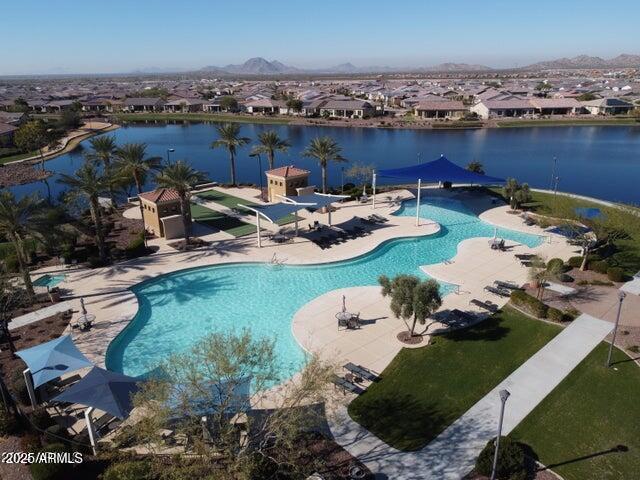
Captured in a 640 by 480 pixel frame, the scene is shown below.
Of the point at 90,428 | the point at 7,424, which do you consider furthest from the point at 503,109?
the point at 7,424

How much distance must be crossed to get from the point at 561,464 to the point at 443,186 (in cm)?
3851

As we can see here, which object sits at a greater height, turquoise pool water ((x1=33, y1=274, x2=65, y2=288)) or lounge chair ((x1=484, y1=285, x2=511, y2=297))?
turquoise pool water ((x1=33, y1=274, x2=65, y2=288))

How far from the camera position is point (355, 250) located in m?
33.6

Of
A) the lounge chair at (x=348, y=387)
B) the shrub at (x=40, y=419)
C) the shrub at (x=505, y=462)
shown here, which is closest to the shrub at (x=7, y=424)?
the shrub at (x=40, y=419)

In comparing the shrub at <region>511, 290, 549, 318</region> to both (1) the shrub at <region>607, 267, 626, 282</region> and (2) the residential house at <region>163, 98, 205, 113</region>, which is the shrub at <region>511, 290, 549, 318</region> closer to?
(1) the shrub at <region>607, 267, 626, 282</region>

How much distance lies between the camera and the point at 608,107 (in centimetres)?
12100

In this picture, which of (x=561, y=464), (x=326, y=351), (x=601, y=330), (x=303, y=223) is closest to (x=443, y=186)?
(x=303, y=223)

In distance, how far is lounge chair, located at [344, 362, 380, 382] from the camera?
63.3 feet

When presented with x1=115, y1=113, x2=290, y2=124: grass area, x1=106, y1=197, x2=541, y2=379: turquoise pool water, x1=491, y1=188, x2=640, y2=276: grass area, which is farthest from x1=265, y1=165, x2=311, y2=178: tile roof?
x1=115, y1=113, x2=290, y2=124: grass area

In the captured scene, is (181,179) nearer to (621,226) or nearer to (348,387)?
(348,387)

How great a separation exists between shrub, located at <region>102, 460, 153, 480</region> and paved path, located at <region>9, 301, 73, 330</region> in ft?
47.1

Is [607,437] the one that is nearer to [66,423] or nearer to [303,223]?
[66,423]

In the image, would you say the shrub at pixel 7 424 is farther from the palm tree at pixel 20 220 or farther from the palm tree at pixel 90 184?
the palm tree at pixel 90 184

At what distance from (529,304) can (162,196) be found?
27.5m
